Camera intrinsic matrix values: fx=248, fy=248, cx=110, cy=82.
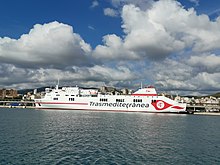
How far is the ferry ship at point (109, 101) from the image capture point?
10356 cm

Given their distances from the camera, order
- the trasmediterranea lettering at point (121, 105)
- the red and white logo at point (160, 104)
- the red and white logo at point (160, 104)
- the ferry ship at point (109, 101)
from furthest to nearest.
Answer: the trasmediterranea lettering at point (121, 105), the ferry ship at point (109, 101), the red and white logo at point (160, 104), the red and white logo at point (160, 104)

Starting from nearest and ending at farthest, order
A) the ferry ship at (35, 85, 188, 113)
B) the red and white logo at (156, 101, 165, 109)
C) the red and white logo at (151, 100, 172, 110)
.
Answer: the red and white logo at (151, 100, 172, 110) < the red and white logo at (156, 101, 165, 109) < the ferry ship at (35, 85, 188, 113)

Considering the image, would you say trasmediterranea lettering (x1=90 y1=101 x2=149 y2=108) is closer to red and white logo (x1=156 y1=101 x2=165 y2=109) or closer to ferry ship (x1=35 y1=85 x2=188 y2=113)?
ferry ship (x1=35 y1=85 x2=188 y2=113)

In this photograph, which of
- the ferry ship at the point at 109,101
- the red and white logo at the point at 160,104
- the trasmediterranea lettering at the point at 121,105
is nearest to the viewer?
the red and white logo at the point at 160,104

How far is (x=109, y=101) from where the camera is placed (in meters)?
110

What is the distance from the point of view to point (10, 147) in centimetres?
2614

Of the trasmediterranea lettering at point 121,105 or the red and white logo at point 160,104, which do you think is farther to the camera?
the trasmediterranea lettering at point 121,105

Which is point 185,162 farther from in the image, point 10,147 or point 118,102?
point 118,102

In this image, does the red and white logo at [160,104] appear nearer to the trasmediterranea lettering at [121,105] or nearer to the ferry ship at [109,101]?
the ferry ship at [109,101]

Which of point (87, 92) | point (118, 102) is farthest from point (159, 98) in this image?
point (87, 92)

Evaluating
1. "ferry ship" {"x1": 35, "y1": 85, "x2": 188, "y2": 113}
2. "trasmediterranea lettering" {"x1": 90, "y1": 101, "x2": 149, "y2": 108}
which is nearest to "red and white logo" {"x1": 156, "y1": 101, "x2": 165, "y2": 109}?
"ferry ship" {"x1": 35, "y1": 85, "x2": 188, "y2": 113}

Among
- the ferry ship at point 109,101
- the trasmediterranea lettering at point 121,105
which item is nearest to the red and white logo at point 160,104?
the ferry ship at point 109,101

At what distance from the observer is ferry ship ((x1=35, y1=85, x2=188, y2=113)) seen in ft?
340

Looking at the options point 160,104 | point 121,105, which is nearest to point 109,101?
point 121,105
